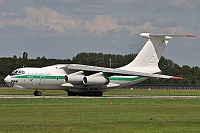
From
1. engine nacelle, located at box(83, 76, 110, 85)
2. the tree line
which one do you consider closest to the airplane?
engine nacelle, located at box(83, 76, 110, 85)

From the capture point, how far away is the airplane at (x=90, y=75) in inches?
2021

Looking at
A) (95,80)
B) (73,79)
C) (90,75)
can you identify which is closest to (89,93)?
(90,75)

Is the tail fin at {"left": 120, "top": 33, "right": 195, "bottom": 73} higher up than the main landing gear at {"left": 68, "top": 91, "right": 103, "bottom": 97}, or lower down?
higher up

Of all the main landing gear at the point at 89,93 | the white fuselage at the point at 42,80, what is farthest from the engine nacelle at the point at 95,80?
the main landing gear at the point at 89,93

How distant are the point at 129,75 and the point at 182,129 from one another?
31506mm

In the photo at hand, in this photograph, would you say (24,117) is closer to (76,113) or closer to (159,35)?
(76,113)

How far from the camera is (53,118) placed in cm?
2544

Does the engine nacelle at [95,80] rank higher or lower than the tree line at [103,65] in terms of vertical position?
lower

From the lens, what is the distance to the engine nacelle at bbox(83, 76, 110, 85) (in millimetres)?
51875

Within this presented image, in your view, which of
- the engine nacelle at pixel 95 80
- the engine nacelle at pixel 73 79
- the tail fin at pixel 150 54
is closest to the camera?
the engine nacelle at pixel 73 79

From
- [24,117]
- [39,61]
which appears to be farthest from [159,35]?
[39,61]

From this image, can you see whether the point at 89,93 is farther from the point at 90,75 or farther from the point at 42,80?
the point at 42,80

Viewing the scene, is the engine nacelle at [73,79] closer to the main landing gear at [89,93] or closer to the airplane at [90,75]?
the airplane at [90,75]

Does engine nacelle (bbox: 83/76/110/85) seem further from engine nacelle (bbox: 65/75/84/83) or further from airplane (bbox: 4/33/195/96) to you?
engine nacelle (bbox: 65/75/84/83)
